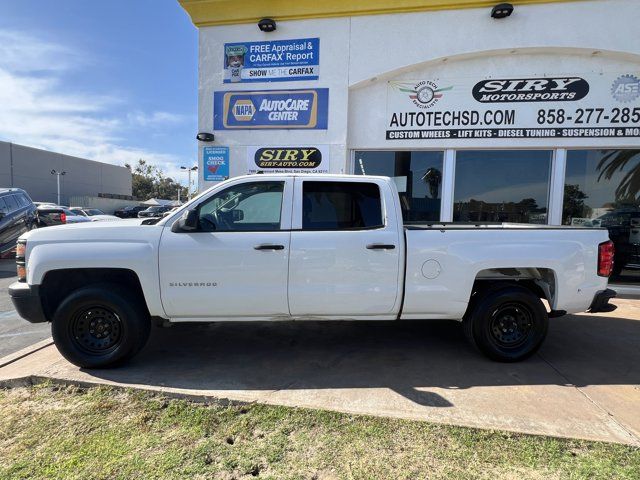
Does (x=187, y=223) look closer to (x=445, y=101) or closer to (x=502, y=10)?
(x=445, y=101)

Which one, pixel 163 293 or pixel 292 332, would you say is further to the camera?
pixel 292 332

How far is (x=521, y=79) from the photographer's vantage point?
26.3ft


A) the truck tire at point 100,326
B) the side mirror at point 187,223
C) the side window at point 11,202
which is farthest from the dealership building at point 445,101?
the side window at point 11,202

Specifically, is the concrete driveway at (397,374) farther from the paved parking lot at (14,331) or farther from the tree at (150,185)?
the tree at (150,185)

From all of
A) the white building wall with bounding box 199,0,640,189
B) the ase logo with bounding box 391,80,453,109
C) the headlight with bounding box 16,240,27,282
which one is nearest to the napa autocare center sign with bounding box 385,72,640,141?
the ase logo with bounding box 391,80,453,109

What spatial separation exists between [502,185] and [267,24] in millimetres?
5898

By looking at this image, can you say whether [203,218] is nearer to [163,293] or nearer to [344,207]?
[163,293]

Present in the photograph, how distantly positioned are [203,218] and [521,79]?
7.16m

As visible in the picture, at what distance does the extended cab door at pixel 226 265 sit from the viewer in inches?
155

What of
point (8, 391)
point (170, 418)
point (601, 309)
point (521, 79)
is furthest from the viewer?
point (521, 79)

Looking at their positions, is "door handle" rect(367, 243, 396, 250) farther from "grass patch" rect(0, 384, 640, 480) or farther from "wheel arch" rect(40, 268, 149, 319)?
"wheel arch" rect(40, 268, 149, 319)

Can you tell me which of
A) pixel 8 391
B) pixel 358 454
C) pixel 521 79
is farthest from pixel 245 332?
pixel 521 79

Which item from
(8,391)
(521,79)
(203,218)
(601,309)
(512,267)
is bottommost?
(8,391)

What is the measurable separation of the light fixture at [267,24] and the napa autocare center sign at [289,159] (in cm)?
243
